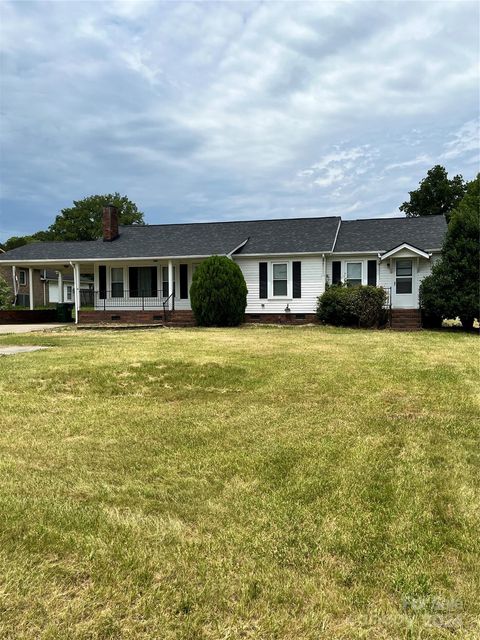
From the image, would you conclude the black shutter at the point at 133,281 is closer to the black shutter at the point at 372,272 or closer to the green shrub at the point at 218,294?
the green shrub at the point at 218,294

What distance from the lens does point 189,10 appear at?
973 centimetres

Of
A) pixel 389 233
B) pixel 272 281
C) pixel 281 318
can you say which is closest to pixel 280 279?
pixel 272 281

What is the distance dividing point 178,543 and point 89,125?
862 inches

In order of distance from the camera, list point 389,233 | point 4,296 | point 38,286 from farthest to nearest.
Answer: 1. point 38,286
2. point 4,296
3. point 389,233

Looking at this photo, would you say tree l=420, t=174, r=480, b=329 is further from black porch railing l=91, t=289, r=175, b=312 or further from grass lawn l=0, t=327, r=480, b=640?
black porch railing l=91, t=289, r=175, b=312

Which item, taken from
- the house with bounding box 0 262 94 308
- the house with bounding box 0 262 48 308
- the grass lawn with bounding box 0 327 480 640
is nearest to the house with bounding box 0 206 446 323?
the house with bounding box 0 262 94 308

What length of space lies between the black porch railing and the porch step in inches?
396

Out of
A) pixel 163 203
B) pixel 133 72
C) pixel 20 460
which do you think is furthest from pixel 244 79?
pixel 163 203

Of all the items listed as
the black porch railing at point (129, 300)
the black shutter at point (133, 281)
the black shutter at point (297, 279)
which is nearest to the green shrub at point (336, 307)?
the black shutter at point (297, 279)

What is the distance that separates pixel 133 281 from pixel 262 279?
21.1ft

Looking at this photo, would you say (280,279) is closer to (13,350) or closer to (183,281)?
(183,281)

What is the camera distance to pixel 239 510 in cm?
321

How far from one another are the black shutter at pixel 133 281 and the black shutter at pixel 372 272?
10.8 metres

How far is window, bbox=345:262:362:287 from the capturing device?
19.6 m
